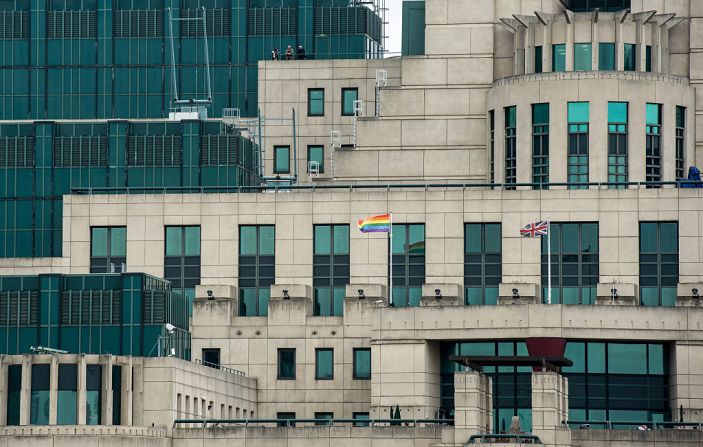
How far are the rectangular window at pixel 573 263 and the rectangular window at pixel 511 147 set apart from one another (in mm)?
9044

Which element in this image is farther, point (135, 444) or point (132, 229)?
point (132, 229)

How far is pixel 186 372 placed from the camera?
5527 inches

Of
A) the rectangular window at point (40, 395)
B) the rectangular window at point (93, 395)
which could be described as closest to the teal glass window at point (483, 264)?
the rectangular window at point (93, 395)

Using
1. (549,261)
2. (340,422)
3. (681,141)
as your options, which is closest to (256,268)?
(340,422)

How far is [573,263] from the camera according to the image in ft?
511

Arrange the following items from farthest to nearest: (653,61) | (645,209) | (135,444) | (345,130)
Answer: (345,130)
(653,61)
(645,209)
(135,444)

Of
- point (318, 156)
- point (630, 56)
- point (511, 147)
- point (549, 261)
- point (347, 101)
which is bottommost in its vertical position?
point (549, 261)

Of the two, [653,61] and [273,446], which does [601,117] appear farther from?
[273,446]

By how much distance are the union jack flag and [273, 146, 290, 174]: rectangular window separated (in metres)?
41.5

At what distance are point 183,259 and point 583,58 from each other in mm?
30392

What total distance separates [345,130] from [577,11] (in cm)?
2232

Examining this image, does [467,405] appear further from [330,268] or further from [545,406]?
[330,268]

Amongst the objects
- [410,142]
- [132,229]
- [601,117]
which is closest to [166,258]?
[132,229]

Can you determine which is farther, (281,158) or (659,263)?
(281,158)
